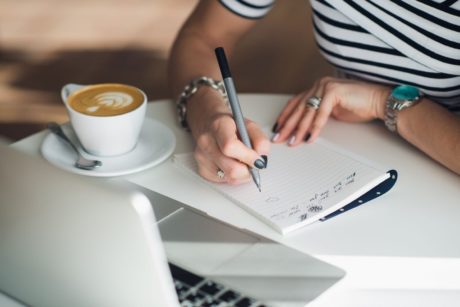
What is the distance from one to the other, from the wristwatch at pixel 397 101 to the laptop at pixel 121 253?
420mm

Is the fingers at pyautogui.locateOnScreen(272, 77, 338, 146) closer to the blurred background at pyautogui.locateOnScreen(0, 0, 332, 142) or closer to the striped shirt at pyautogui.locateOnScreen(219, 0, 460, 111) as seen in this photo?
the striped shirt at pyautogui.locateOnScreen(219, 0, 460, 111)

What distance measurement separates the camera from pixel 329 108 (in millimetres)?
1388

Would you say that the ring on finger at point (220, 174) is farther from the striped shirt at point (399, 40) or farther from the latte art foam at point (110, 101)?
the striped shirt at point (399, 40)

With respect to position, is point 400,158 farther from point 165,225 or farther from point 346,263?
point 165,225

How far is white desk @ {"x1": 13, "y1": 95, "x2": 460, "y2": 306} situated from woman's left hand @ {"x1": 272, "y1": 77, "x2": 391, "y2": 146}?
13 centimetres

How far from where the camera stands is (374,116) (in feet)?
4.57

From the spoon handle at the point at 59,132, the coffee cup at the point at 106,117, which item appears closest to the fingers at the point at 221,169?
the coffee cup at the point at 106,117

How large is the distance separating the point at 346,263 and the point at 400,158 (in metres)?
0.34

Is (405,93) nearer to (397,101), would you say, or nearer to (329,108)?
(397,101)

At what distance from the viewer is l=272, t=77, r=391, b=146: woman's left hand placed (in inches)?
53.2

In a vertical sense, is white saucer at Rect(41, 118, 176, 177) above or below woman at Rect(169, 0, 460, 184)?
below

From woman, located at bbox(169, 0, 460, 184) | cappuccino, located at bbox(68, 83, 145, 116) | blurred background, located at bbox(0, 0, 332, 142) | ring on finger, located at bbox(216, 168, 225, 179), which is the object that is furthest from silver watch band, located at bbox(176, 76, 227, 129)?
blurred background, located at bbox(0, 0, 332, 142)

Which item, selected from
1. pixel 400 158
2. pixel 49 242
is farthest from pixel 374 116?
pixel 49 242

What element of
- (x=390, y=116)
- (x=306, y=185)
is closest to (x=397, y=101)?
(x=390, y=116)
